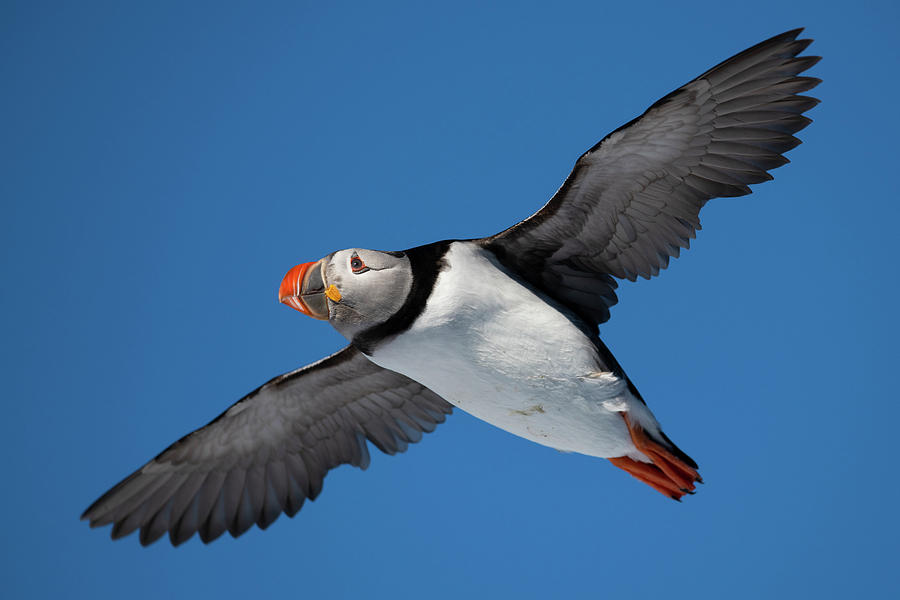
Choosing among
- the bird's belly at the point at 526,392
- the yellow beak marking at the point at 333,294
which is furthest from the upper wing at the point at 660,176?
the yellow beak marking at the point at 333,294

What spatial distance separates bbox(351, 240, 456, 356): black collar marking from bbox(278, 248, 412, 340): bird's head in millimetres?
23

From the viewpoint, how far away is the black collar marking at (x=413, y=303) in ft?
12.3

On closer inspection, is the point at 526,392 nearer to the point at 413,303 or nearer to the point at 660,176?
the point at 413,303

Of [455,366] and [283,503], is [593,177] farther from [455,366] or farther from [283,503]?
[283,503]

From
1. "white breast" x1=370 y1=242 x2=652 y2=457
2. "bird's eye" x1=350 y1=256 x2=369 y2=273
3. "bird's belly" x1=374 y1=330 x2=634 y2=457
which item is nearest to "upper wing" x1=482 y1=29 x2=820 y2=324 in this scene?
"white breast" x1=370 y1=242 x2=652 y2=457

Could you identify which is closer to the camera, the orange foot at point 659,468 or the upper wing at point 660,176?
the upper wing at point 660,176

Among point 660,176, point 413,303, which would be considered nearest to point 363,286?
point 413,303

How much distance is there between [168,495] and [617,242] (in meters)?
2.77

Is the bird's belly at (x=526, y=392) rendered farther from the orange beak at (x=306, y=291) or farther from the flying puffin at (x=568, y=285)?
the orange beak at (x=306, y=291)

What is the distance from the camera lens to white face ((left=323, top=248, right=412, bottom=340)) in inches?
147

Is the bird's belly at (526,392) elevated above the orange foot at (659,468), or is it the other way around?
the bird's belly at (526,392)

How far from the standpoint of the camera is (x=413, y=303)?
148 inches

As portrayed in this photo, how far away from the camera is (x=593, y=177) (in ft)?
12.8

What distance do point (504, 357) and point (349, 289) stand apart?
2.45ft
